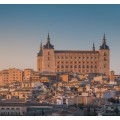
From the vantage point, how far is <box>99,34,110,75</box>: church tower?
1747 centimetres

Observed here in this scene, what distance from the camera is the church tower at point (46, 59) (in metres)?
18.2

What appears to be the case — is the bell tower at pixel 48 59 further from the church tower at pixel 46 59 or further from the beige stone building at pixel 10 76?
the beige stone building at pixel 10 76

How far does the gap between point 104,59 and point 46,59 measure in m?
1.58

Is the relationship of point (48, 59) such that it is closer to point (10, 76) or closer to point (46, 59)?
point (46, 59)

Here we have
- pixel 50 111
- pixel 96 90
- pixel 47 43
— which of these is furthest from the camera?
pixel 96 90

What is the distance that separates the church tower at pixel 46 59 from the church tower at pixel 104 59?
109 centimetres

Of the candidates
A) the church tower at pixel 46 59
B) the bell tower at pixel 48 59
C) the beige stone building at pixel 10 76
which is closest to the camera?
the beige stone building at pixel 10 76

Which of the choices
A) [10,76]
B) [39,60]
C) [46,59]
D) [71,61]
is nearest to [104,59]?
[71,61]

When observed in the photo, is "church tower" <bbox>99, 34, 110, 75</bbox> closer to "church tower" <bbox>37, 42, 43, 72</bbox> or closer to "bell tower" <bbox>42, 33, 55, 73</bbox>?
"bell tower" <bbox>42, 33, 55, 73</bbox>

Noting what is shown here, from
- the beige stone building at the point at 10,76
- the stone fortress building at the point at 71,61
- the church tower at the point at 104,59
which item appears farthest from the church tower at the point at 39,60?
the church tower at the point at 104,59

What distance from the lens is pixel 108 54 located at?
17.8 metres
